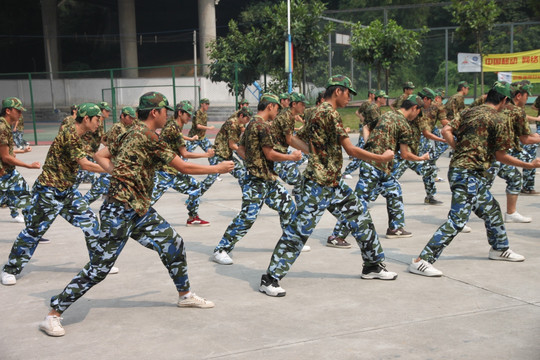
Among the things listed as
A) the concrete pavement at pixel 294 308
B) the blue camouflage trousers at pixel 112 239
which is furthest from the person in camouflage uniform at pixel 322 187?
the blue camouflage trousers at pixel 112 239

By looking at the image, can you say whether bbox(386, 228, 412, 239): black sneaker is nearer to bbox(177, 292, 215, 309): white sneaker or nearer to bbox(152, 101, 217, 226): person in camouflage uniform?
bbox(152, 101, 217, 226): person in camouflage uniform

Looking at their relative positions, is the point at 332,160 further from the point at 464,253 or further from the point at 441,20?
the point at 441,20

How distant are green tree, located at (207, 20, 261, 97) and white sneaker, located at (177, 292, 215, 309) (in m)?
20.0

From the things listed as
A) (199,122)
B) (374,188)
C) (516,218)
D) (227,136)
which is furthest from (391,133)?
(199,122)

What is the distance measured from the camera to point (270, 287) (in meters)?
5.73

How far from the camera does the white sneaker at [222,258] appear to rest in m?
6.86

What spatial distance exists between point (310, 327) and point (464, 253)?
9.27 feet

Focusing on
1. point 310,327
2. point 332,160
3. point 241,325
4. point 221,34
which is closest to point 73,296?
point 241,325

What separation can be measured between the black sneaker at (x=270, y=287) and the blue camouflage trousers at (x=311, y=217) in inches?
1.9

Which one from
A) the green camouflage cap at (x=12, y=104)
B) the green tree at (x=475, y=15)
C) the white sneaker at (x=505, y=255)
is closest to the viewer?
the white sneaker at (x=505, y=255)

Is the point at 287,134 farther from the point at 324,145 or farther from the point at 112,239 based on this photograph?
the point at 112,239

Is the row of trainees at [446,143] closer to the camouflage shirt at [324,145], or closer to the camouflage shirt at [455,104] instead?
the camouflage shirt at [455,104]

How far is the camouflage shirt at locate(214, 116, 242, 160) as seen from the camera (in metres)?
9.11

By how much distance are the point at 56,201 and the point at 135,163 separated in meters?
1.71
